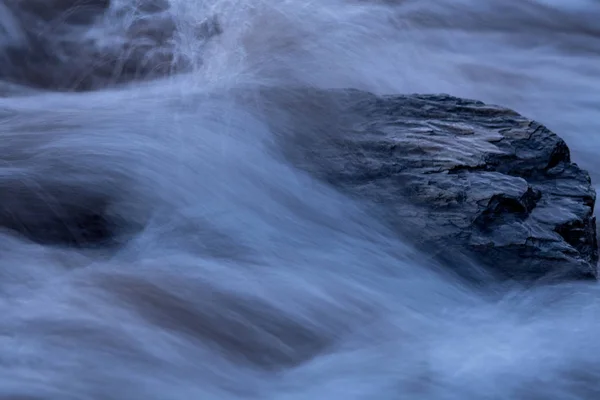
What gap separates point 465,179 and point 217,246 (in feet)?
3.90

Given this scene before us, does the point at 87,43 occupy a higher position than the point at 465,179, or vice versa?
the point at 87,43

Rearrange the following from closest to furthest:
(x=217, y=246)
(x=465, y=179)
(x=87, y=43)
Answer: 1. (x=217, y=246)
2. (x=465, y=179)
3. (x=87, y=43)

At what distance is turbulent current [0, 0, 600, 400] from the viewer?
11.0ft

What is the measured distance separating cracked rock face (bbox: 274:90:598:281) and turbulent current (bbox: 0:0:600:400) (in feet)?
0.35

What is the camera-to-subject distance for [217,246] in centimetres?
411

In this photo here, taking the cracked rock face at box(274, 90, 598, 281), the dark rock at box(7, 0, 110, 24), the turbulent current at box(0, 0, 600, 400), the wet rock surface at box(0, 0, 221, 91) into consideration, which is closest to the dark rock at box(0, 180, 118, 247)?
the turbulent current at box(0, 0, 600, 400)

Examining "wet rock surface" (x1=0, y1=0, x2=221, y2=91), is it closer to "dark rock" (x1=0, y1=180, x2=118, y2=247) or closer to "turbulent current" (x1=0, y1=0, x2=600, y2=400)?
"turbulent current" (x1=0, y1=0, x2=600, y2=400)

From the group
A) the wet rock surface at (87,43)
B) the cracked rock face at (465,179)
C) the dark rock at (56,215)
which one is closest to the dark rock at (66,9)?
the wet rock surface at (87,43)

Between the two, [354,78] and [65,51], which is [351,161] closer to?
[354,78]

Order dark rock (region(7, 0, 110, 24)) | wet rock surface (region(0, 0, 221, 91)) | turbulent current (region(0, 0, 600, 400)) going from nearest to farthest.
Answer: turbulent current (region(0, 0, 600, 400)) → wet rock surface (region(0, 0, 221, 91)) → dark rock (region(7, 0, 110, 24))

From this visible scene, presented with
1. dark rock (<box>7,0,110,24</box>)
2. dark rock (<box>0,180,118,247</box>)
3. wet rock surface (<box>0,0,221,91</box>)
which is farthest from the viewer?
dark rock (<box>7,0,110,24</box>)

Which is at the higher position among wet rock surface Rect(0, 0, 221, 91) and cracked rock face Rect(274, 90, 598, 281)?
wet rock surface Rect(0, 0, 221, 91)

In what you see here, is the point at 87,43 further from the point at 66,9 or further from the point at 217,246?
the point at 217,246

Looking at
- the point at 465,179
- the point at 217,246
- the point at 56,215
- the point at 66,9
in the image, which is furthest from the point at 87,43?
the point at 465,179
